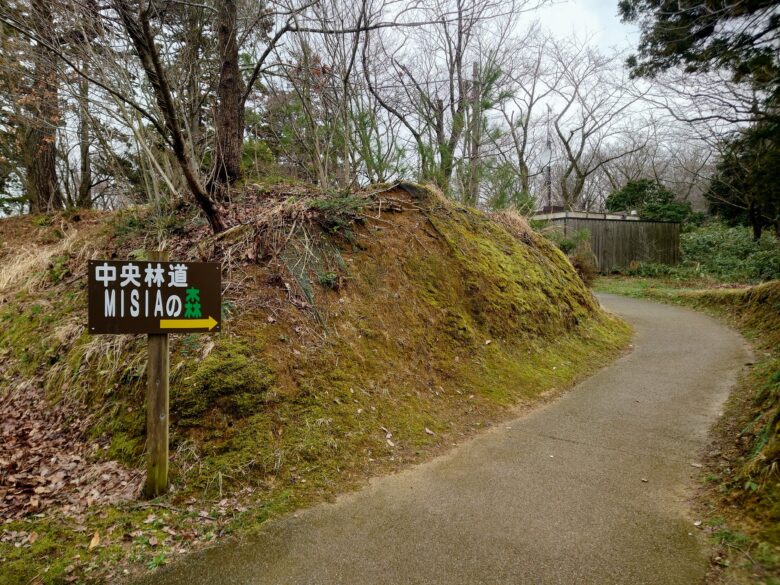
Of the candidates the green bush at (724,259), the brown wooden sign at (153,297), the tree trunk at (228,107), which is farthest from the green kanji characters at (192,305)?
the green bush at (724,259)

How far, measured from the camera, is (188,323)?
10.7 feet

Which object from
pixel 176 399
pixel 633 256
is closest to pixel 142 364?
pixel 176 399

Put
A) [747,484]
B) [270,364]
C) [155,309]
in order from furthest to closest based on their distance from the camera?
1. [270,364]
2. [155,309]
3. [747,484]

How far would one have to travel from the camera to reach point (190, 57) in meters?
6.45

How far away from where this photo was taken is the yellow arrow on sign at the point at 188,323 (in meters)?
3.19

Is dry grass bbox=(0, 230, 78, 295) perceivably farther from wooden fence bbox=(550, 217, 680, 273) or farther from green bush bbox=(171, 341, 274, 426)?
wooden fence bbox=(550, 217, 680, 273)

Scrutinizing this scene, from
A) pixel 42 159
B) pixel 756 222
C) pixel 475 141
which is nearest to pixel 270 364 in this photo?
pixel 475 141

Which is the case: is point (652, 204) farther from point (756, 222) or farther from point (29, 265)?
point (29, 265)

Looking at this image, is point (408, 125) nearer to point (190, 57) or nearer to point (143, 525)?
point (190, 57)

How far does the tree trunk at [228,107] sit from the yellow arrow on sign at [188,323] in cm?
423

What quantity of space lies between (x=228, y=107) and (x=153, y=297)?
461cm

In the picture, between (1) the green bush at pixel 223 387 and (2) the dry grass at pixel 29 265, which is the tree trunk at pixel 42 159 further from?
(1) the green bush at pixel 223 387

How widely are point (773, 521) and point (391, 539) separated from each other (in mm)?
2266

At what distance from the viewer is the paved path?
252 centimetres
